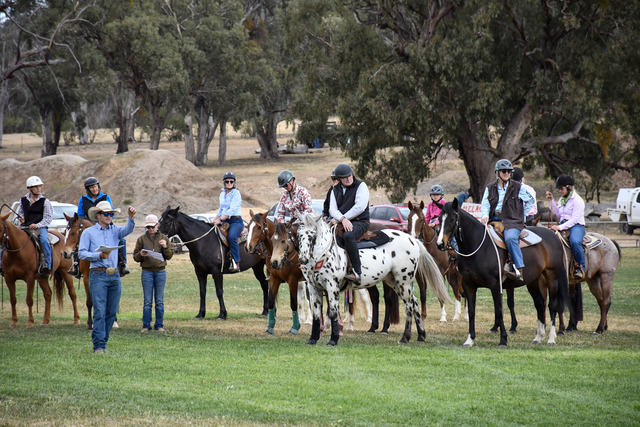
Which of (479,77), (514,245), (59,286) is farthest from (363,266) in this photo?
(479,77)

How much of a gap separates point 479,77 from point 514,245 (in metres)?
20.8

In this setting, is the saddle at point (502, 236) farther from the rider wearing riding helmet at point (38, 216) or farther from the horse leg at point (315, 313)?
the rider wearing riding helmet at point (38, 216)

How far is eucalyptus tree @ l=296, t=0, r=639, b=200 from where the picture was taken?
30141mm

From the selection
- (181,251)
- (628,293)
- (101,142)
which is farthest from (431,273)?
(101,142)

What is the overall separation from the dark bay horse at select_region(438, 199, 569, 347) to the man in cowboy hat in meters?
4.88

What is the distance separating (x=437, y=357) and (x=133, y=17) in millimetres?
41631

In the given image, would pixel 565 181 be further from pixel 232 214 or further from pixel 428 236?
pixel 232 214

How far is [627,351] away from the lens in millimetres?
11305

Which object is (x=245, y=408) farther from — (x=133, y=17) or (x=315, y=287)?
(x=133, y=17)

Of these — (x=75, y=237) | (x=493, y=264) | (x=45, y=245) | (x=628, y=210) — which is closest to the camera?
(x=493, y=264)

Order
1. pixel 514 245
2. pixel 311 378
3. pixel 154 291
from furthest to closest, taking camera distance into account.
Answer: pixel 154 291, pixel 514 245, pixel 311 378

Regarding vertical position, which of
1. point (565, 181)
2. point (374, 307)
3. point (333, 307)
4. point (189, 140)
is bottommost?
point (374, 307)

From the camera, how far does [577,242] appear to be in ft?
44.5

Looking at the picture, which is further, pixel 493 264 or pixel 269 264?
pixel 269 264
